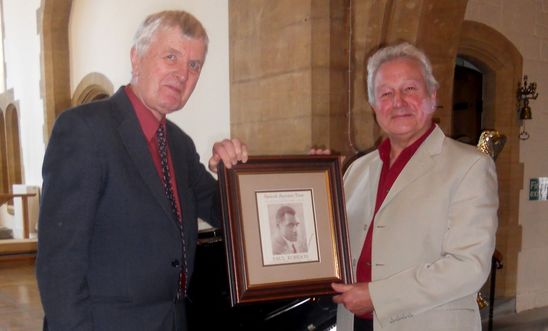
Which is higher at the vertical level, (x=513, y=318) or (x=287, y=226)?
(x=287, y=226)

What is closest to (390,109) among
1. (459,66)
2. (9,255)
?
→ (459,66)

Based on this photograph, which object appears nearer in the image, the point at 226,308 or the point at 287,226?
the point at 287,226

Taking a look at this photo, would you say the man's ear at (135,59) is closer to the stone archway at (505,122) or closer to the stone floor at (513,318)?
the stone archway at (505,122)

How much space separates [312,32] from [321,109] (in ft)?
1.43

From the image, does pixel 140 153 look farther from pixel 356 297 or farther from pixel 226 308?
pixel 226 308

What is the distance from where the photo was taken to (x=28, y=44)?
7.96 m

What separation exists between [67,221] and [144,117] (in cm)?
33

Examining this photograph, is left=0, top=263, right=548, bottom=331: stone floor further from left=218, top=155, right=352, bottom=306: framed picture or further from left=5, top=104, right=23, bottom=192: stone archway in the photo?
left=5, top=104, right=23, bottom=192: stone archway

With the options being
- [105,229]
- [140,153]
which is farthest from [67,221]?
[140,153]

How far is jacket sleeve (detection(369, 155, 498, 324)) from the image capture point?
125 cm

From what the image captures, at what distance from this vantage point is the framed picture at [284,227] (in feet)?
4.46

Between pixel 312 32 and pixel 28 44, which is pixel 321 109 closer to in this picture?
pixel 312 32

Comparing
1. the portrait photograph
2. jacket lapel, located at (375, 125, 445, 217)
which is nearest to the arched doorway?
the portrait photograph

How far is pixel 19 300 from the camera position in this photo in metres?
4.75
